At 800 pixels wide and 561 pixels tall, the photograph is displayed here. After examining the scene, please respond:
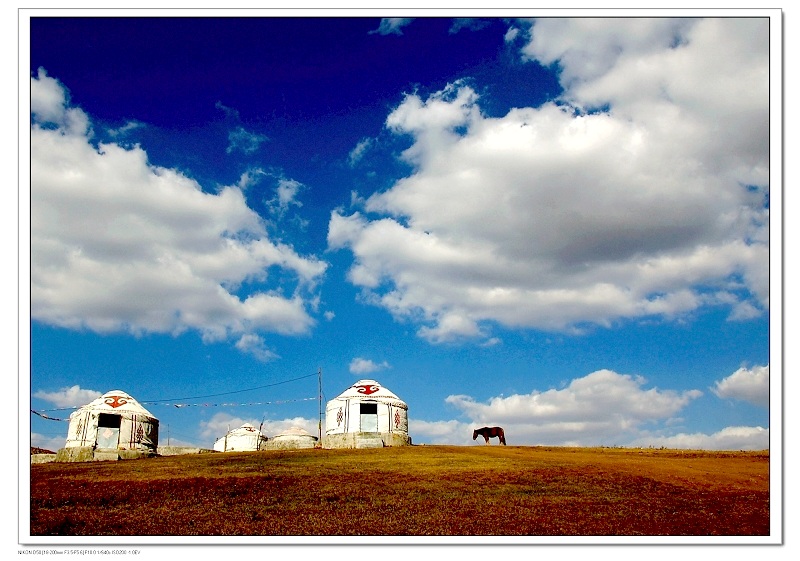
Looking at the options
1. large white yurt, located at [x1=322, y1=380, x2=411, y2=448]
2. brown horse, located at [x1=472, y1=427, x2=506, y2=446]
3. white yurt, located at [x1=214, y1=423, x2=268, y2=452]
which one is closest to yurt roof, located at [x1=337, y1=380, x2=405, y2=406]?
large white yurt, located at [x1=322, y1=380, x2=411, y2=448]

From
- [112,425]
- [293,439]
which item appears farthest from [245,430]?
[112,425]

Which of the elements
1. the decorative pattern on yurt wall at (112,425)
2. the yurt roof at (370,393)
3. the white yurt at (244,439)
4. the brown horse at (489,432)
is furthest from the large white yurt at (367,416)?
the white yurt at (244,439)

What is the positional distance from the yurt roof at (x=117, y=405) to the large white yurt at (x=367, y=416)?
48.3 ft

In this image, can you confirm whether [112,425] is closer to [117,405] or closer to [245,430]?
[117,405]

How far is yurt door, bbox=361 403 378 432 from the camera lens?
50500mm

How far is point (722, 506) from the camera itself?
68.2 feet

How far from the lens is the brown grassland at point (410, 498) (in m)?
17.8

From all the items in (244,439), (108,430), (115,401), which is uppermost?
(115,401)

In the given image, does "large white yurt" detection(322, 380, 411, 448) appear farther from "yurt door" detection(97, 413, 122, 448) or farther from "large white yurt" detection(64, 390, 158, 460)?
"yurt door" detection(97, 413, 122, 448)

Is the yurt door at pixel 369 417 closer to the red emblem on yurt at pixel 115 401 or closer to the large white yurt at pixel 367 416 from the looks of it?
the large white yurt at pixel 367 416

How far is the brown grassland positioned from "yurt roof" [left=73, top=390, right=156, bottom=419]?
15586mm

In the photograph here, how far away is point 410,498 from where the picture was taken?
21750 millimetres

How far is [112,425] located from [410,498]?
1447 inches
